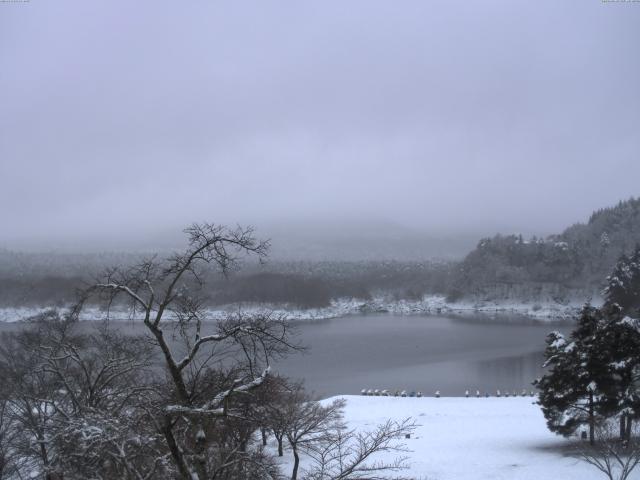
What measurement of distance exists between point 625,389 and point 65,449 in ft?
43.4

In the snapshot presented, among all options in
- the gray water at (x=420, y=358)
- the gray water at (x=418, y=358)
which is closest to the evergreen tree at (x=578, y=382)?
the gray water at (x=418, y=358)

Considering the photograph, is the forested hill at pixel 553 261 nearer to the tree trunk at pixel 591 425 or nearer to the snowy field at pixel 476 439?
the snowy field at pixel 476 439

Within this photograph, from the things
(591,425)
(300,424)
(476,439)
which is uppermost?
(300,424)

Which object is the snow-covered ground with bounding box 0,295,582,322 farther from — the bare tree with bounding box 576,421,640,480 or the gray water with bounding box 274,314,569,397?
the bare tree with bounding box 576,421,640,480

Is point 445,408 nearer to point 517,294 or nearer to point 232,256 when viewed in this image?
point 232,256

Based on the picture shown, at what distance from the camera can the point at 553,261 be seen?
93.9 m

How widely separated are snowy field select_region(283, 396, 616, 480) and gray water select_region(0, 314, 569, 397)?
374 centimetres

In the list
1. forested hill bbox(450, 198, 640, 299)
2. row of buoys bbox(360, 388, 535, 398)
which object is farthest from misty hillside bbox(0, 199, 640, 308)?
row of buoys bbox(360, 388, 535, 398)

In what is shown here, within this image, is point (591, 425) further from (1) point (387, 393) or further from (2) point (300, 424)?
(1) point (387, 393)

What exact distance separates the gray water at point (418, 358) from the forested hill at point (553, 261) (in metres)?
30.9

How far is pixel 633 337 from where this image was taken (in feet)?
43.9

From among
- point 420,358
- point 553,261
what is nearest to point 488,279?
point 553,261

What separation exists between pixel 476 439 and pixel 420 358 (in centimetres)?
2211

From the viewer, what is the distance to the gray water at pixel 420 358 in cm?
2941
